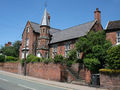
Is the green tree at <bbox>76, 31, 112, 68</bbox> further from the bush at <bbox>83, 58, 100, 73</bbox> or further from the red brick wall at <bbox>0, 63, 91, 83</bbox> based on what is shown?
the red brick wall at <bbox>0, 63, 91, 83</bbox>

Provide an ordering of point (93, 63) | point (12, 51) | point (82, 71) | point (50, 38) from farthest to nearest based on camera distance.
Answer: point (12, 51), point (50, 38), point (82, 71), point (93, 63)

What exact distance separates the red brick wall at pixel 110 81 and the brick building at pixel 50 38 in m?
14.5

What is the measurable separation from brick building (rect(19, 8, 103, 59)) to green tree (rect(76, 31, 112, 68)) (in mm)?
8298


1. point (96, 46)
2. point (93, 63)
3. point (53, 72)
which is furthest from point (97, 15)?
point (53, 72)

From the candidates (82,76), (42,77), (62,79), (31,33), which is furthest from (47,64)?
(31,33)

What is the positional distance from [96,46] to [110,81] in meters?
5.49

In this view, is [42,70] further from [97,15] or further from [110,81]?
[97,15]

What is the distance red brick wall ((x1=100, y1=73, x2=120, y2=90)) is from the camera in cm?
1277

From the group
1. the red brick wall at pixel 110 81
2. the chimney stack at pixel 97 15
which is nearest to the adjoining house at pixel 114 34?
the chimney stack at pixel 97 15

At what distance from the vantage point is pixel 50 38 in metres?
35.9

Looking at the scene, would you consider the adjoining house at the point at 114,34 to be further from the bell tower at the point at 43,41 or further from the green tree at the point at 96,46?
the bell tower at the point at 43,41

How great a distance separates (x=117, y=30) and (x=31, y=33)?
22789 millimetres

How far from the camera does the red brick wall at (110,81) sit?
12.8 meters

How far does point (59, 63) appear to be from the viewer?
19.2 meters
